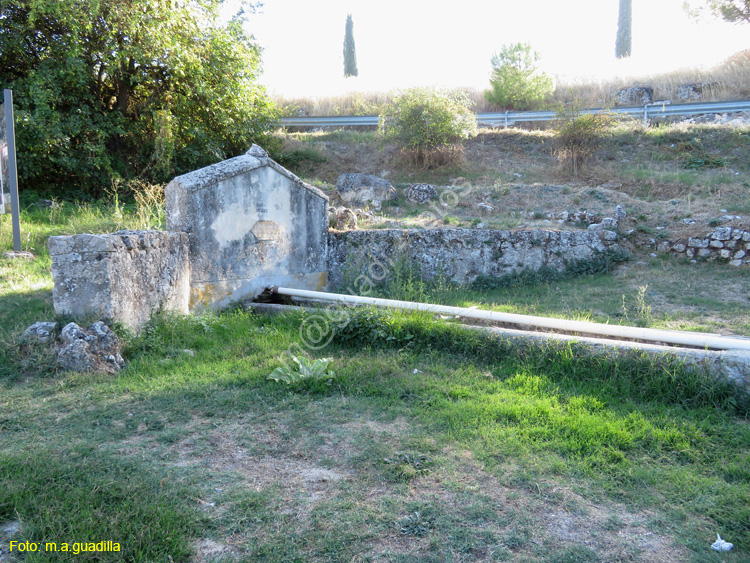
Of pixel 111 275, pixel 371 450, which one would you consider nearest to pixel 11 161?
pixel 111 275

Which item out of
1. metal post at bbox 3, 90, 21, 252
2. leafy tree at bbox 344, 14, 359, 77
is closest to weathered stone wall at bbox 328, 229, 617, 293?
metal post at bbox 3, 90, 21, 252

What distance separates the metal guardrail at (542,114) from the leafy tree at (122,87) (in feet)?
18.5

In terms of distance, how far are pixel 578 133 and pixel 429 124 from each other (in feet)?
12.2

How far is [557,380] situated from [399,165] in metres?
10.9

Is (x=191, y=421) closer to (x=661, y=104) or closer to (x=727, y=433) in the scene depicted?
(x=727, y=433)

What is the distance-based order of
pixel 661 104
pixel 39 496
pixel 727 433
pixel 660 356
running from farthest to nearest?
1. pixel 661 104
2. pixel 660 356
3. pixel 727 433
4. pixel 39 496

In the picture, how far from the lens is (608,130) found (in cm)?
1275

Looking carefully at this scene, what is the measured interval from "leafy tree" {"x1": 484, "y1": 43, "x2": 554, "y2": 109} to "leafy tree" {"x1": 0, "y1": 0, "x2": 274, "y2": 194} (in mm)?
10940

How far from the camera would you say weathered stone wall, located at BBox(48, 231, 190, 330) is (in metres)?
4.64

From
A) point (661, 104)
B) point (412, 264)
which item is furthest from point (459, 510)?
point (661, 104)

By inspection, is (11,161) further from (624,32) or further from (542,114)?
(624,32)

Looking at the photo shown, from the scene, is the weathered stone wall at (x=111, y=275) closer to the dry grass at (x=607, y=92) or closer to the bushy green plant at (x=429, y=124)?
the bushy green plant at (x=429, y=124)

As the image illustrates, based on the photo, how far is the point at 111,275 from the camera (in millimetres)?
A: 4730

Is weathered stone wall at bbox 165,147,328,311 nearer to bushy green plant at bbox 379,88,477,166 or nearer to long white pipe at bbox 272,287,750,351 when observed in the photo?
long white pipe at bbox 272,287,750,351
